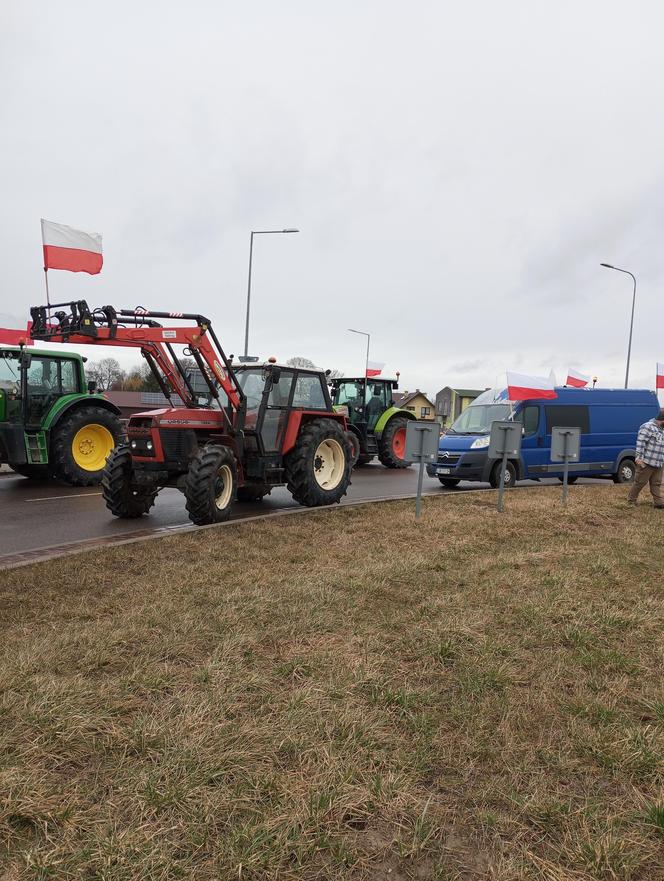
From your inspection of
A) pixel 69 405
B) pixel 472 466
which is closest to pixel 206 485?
pixel 69 405

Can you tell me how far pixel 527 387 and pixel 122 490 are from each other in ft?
23.8

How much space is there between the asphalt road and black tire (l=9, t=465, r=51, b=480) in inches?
5.8

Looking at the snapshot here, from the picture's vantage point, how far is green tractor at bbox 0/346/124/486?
11.0m

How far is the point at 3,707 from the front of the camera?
2959 mm

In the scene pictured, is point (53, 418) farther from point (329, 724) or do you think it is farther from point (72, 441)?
point (329, 724)

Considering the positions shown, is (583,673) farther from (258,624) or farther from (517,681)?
(258,624)

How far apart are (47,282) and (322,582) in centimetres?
616

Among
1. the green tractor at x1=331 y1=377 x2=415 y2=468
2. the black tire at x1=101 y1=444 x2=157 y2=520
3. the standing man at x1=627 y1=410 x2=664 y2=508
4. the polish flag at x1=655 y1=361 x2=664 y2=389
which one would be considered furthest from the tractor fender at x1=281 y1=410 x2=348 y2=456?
the polish flag at x1=655 y1=361 x2=664 y2=389

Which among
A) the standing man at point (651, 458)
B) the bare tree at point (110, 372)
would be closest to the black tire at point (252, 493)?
the standing man at point (651, 458)

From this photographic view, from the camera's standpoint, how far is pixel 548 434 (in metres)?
13.5

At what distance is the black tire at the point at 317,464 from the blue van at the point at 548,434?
Result: 12.4 feet

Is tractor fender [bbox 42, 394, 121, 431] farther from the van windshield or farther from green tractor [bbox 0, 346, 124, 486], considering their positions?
A: the van windshield

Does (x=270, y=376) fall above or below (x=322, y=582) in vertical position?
above

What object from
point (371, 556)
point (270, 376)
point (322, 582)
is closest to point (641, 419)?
point (270, 376)
